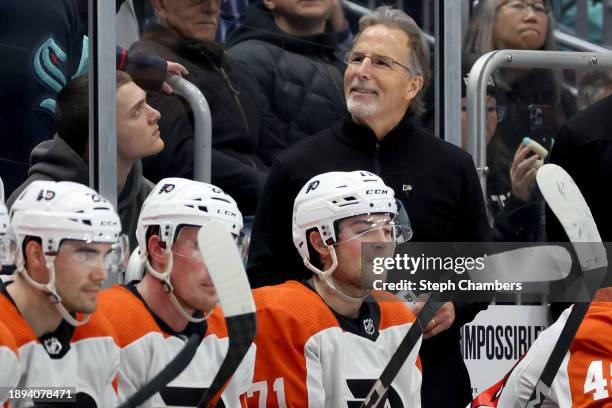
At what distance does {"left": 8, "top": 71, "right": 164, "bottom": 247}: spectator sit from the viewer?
4.41m

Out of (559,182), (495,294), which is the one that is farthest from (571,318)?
(495,294)

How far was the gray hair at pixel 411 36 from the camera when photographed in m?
5.02

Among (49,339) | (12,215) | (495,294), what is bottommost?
(495,294)

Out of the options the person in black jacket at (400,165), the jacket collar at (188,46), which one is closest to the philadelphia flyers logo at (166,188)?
the person in black jacket at (400,165)

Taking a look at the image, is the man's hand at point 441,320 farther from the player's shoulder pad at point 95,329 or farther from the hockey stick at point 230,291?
the player's shoulder pad at point 95,329

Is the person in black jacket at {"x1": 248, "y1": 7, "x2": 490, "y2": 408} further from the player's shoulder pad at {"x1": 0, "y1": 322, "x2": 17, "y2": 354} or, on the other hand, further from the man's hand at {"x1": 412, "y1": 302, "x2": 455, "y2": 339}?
the player's shoulder pad at {"x1": 0, "y1": 322, "x2": 17, "y2": 354}

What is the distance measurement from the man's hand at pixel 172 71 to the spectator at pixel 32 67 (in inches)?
12.4

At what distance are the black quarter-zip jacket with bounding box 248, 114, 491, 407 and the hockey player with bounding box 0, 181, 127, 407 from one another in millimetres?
856

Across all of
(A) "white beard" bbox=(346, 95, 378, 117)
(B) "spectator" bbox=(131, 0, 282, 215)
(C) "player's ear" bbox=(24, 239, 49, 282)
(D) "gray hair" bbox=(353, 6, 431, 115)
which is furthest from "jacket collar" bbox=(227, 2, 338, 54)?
(C) "player's ear" bbox=(24, 239, 49, 282)

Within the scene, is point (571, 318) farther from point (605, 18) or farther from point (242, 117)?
point (605, 18)

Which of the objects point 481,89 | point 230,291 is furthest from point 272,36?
point 230,291

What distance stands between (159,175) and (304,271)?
0.48 m

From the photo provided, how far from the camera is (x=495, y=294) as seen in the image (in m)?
5.04

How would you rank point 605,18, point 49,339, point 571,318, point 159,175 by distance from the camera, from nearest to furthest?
point 49,339 < point 571,318 < point 159,175 < point 605,18
